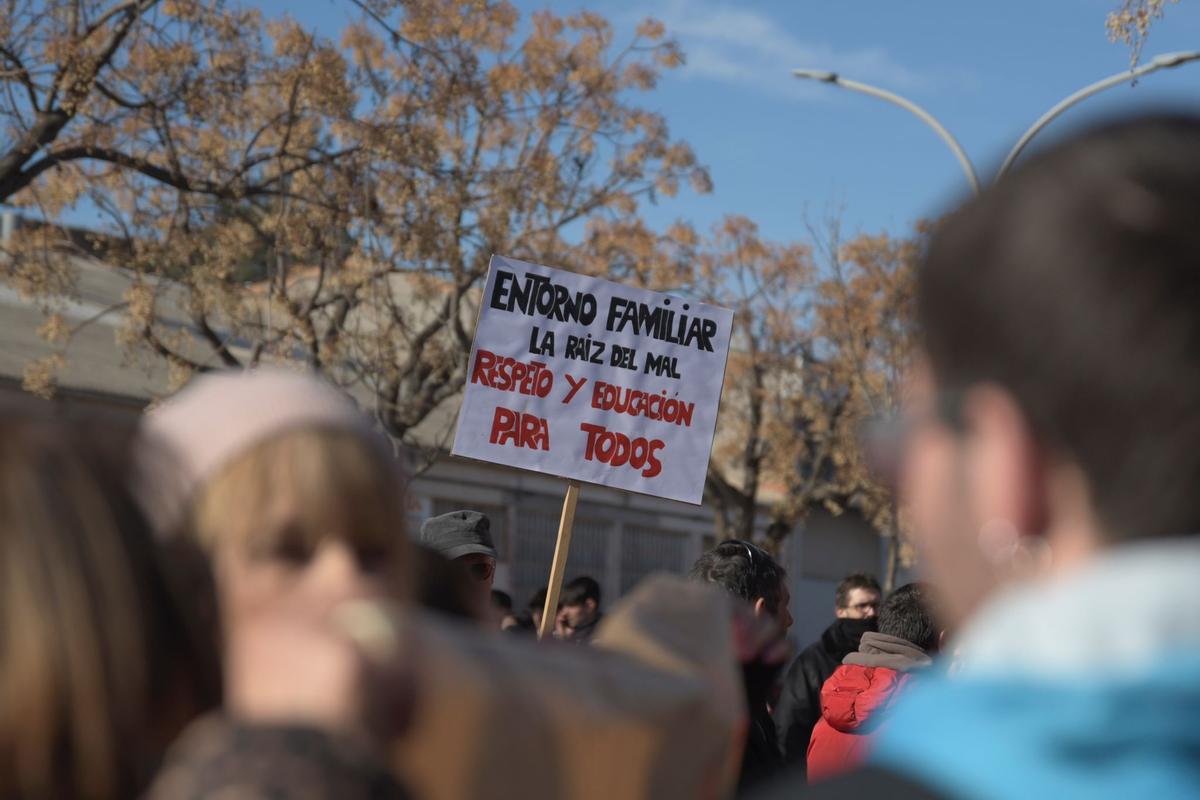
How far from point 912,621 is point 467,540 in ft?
5.81

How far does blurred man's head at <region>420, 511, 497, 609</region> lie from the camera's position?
5184mm

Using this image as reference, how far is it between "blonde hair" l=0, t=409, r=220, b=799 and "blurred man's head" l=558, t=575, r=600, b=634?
8024mm

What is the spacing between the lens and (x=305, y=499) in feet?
4.42

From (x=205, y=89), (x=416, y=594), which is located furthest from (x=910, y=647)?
(x=205, y=89)

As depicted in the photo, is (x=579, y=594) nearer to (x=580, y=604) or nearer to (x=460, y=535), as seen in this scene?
(x=580, y=604)

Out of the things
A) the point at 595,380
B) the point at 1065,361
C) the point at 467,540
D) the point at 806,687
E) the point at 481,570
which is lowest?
the point at 806,687

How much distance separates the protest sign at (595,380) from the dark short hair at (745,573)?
1365 millimetres

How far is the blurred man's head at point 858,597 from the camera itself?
766 cm

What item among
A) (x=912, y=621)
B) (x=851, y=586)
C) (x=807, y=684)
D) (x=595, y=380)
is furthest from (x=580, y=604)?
(x=912, y=621)

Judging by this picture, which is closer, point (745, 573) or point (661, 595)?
point (661, 595)

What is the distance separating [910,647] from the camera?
17.6 ft

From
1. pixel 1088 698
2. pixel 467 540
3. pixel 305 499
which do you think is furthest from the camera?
pixel 467 540

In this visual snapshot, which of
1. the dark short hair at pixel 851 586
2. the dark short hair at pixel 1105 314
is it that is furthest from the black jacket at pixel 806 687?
the dark short hair at pixel 1105 314

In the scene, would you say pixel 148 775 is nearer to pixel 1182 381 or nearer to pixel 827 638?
pixel 1182 381
